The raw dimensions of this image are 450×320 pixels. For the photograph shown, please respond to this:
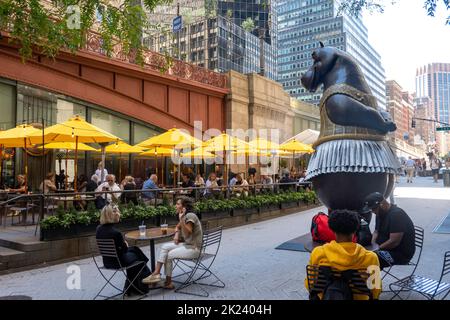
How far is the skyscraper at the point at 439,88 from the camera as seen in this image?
569 ft

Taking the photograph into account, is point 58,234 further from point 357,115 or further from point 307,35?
point 307,35

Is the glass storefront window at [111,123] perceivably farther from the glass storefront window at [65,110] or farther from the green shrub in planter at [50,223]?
the green shrub in planter at [50,223]

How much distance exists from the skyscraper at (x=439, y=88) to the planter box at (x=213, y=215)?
180 meters

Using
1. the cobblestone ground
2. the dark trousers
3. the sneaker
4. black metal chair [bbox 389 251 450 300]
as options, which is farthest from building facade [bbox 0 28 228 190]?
black metal chair [bbox 389 251 450 300]

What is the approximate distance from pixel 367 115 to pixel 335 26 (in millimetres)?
103384

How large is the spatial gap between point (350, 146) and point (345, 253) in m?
2.33

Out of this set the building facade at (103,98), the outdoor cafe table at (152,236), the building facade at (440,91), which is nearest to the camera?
the outdoor cafe table at (152,236)

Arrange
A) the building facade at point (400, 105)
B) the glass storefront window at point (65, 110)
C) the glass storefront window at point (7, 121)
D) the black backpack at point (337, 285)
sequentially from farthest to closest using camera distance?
the building facade at point (400, 105), the glass storefront window at point (65, 110), the glass storefront window at point (7, 121), the black backpack at point (337, 285)

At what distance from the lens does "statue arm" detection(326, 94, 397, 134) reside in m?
5.45

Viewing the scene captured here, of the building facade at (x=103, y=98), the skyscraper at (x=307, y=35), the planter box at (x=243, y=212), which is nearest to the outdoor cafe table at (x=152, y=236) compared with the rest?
the planter box at (x=243, y=212)

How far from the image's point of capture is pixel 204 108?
20.8 meters

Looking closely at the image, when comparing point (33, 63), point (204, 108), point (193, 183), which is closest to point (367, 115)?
point (193, 183)

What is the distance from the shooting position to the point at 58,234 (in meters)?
7.94

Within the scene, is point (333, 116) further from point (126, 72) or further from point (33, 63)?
point (126, 72)
